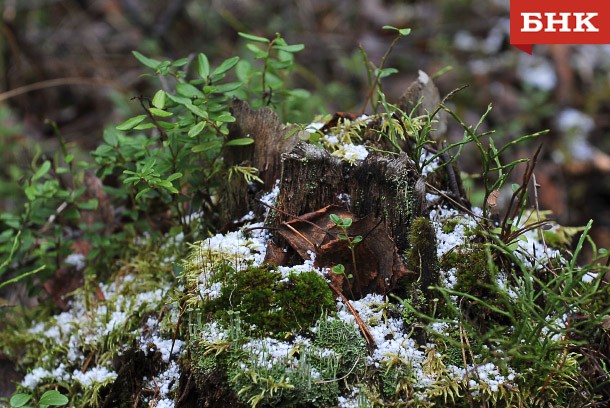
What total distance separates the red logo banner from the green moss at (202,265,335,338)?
73.6 inches

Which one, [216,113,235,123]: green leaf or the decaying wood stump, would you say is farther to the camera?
[216,113,235,123]: green leaf

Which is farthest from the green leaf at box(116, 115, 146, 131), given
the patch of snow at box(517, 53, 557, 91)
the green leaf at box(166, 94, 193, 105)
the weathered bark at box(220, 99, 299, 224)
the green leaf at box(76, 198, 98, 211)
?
the patch of snow at box(517, 53, 557, 91)

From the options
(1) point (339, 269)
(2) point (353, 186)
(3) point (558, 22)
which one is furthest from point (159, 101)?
(3) point (558, 22)

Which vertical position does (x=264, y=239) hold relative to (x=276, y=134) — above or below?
below

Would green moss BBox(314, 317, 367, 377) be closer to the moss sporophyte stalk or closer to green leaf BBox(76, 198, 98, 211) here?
the moss sporophyte stalk

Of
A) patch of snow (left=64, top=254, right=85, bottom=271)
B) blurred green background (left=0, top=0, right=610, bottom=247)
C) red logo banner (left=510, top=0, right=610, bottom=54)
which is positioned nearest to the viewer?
patch of snow (left=64, top=254, right=85, bottom=271)

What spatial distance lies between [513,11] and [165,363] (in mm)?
2402

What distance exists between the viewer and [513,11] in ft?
9.35

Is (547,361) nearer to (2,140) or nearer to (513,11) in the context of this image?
(513,11)

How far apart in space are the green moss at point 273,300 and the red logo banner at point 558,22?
1871mm

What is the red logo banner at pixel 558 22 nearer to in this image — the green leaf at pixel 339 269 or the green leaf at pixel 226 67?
the green leaf at pixel 226 67

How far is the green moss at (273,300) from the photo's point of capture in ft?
5.65

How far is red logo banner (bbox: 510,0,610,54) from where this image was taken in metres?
2.87

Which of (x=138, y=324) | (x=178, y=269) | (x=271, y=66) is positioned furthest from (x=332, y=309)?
(x=271, y=66)
